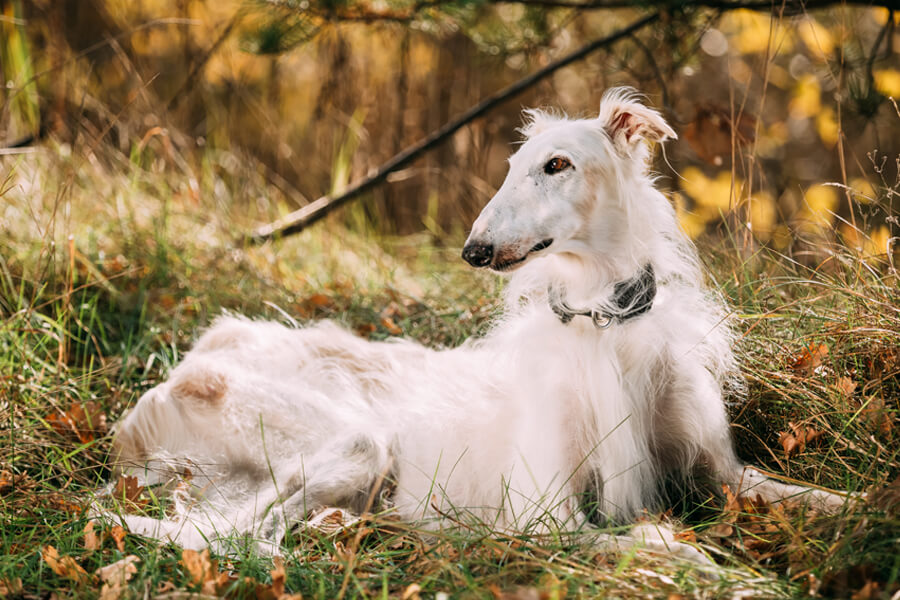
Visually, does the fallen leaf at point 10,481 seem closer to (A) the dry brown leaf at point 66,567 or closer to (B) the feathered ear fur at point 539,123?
(A) the dry brown leaf at point 66,567

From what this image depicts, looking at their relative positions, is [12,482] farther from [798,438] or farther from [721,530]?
[798,438]

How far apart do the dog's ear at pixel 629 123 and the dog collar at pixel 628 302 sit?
418mm

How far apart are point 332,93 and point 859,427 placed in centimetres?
594

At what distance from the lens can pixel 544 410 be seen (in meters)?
2.56

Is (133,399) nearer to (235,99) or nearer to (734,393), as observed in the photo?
(734,393)

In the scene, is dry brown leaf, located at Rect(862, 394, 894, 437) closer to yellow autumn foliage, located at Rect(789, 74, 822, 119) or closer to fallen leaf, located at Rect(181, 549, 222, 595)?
fallen leaf, located at Rect(181, 549, 222, 595)

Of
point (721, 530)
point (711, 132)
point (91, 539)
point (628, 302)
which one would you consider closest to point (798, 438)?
point (721, 530)

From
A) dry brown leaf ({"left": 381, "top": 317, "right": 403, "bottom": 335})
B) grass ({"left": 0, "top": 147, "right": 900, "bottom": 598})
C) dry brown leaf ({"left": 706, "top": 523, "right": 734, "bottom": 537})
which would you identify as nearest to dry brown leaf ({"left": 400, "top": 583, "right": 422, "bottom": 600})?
grass ({"left": 0, "top": 147, "right": 900, "bottom": 598})

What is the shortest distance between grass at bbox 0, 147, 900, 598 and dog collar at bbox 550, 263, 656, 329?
0.61 m

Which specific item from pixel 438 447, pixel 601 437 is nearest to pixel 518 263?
pixel 601 437

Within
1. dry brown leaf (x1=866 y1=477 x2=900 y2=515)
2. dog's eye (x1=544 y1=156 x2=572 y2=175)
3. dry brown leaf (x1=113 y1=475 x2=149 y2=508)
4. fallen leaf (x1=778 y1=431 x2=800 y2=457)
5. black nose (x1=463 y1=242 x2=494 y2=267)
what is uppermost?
dog's eye (x1=544 y1=156 x2=572 y2=175)

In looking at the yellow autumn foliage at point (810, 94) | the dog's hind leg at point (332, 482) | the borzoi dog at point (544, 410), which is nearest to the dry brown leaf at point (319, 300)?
the borzoi dog at point (544, 410)

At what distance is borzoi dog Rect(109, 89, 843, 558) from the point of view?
2.46 meters

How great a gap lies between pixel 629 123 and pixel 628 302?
0.59 m
